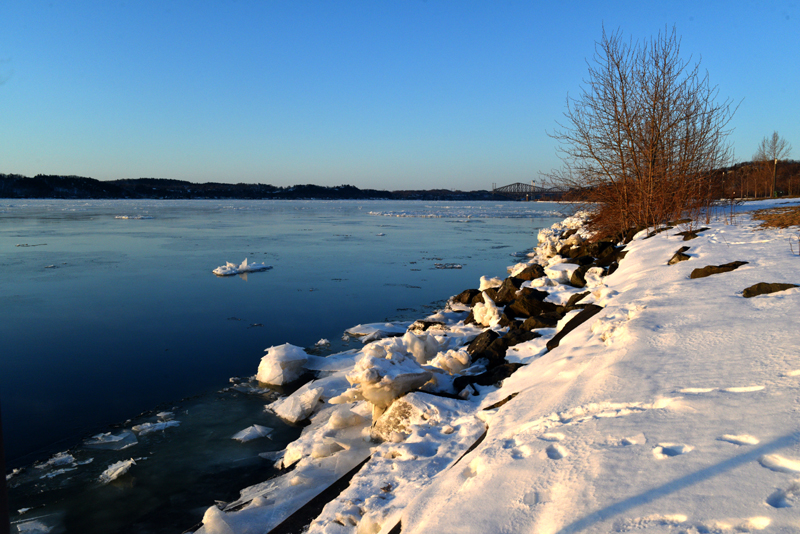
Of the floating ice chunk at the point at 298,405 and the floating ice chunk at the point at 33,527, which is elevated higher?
the floating ice chunk at the point at 298,405

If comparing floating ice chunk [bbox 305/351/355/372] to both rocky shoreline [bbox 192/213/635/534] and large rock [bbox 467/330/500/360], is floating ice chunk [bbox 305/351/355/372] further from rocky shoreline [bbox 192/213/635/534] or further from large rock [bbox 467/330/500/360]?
large rock [bbox 467/330/500/360]

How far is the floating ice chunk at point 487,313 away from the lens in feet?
20.7

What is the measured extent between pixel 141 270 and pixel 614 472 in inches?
475

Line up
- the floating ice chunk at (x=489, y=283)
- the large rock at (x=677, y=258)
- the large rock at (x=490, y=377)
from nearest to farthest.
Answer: the large rock at (x=490, y=377) → the large rock at (x=677, y=258) → the floating ice chunk at (x=489, y=283)

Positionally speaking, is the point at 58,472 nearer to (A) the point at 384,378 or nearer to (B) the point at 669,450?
(A) the point at 384,378

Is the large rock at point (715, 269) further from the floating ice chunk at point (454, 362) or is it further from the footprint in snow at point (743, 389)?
the footprint in snow at point (743, 389)

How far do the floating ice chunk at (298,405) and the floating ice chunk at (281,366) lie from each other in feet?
1.76

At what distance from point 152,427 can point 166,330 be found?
9.72 feet

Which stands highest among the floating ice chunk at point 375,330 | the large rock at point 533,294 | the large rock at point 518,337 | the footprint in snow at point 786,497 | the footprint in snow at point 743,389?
the footprint in snow at point 743,389

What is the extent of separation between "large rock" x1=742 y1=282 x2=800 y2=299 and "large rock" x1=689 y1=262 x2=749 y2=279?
0.97 m

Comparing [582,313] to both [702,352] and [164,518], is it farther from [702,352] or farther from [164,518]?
[164,518]

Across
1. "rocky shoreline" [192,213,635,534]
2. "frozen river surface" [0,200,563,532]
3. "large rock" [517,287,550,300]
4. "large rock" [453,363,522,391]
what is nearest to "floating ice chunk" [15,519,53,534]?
"frozen river surface" [0,200,563,532]

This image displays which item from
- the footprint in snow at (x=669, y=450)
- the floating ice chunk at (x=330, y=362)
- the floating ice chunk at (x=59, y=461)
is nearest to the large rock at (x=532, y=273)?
the floating ice chunk at (x=330, y=362)

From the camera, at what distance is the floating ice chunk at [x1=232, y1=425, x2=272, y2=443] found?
4.00 meters
